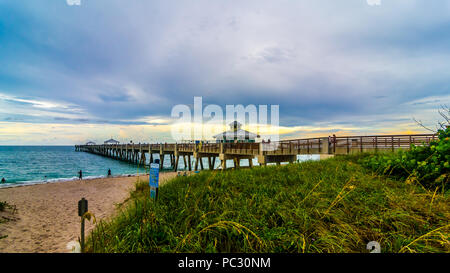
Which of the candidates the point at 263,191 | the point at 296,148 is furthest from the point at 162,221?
the point at 296,148

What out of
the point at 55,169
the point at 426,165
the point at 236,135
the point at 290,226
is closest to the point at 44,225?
the point at 290,226

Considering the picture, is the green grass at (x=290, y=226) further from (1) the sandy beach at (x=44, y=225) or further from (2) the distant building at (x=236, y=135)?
(2) the distant building at (x=236, y=135)

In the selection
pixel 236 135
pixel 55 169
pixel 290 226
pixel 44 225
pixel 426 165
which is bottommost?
pixel 55 169

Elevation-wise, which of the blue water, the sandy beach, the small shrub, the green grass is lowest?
the blue water

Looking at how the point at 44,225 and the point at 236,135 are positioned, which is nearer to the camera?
the point at 44,225

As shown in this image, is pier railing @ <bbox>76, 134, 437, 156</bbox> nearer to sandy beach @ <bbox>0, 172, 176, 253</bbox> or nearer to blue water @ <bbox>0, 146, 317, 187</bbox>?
blue water @ <bbox>0, 146, 317, 187</bbox>

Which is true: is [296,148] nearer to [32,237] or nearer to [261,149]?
[261,149]

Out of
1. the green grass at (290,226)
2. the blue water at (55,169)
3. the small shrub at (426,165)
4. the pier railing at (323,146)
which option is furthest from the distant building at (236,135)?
the green grass at (290,226)

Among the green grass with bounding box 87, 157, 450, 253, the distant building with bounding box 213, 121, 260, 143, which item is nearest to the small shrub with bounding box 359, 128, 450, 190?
the green grass with bounding box 87, 157, 450, 253

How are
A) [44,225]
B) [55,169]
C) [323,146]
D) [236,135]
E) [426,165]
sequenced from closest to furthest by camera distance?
[426,165], [44,225], [323,146], [236,135], [55,169]

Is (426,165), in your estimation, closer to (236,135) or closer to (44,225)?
(44,225)

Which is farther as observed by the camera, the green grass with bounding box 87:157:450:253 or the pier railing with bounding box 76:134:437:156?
the pier railing with bounding box 76:134:437:156

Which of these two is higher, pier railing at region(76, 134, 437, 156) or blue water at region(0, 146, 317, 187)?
pier railing at region(76, 134, 437, 156)

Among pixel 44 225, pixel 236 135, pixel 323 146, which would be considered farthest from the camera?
pixel 236 135
